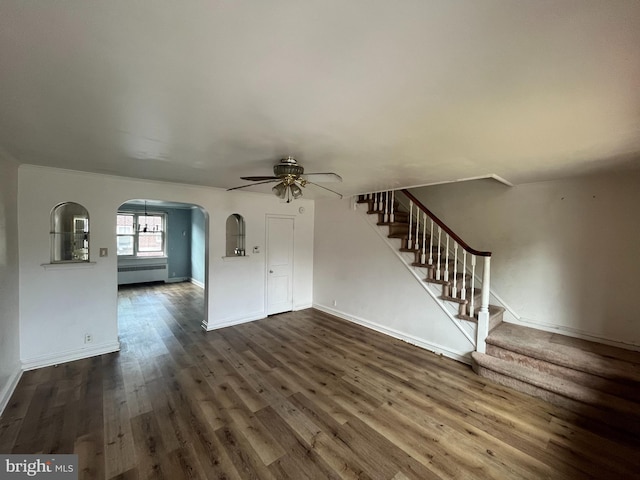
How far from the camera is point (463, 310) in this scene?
3.37 metres

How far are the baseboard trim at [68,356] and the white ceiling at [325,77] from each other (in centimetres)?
250

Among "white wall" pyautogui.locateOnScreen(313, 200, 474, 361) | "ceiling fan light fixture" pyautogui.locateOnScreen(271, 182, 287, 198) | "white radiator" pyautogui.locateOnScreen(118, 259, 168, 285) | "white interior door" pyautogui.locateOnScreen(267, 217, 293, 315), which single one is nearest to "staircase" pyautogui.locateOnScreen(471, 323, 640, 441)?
"white wall" pyautogui.locateOnScreen(313, 200, 474, 361)

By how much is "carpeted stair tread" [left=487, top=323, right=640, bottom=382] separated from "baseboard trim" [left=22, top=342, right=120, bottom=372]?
16.3ft

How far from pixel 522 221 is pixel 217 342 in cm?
476

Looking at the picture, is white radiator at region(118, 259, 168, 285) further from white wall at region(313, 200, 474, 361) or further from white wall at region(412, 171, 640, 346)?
white wall at region(412, 171, 640, 346)

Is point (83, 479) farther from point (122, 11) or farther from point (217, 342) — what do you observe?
point (122, 11)

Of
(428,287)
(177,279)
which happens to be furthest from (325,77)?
(177,279)

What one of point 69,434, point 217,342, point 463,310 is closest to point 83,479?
point 69,434

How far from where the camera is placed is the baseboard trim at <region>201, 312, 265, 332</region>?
14.2 feet

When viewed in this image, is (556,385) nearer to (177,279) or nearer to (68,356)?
(68,356)

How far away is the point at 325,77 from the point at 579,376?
3625 mm

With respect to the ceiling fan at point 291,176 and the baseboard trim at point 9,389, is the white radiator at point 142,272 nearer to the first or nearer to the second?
the baseboard trim at point 9,389

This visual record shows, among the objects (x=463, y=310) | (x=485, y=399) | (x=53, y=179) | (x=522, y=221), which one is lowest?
(x=485, y=399)

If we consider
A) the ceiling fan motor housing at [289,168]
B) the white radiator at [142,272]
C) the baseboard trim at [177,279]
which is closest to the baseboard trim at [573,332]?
the ceiling fan motor housing at [289,168]
